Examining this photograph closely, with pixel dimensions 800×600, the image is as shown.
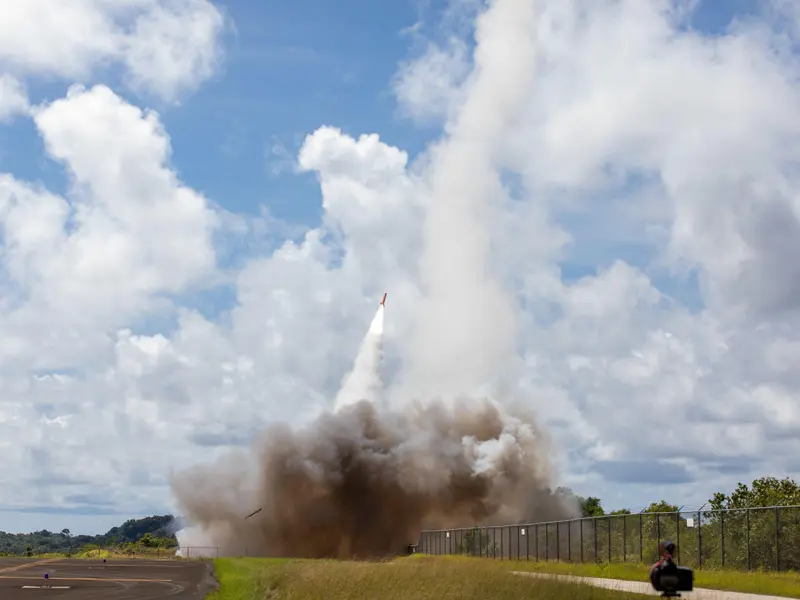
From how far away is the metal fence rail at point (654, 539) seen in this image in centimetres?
4322

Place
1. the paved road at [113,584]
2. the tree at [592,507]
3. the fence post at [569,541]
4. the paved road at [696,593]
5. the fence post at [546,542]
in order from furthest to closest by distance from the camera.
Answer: the tree at [592,507] < the fence post at [546,542] < the fence post at [569,541] < the paved road at [113,584] < the paved road at [696,593]

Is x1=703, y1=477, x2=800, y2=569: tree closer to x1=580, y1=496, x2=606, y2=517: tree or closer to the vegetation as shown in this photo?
the vegetation

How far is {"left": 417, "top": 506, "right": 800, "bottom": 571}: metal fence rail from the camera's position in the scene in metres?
43.2

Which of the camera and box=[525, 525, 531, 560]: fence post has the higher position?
the camera

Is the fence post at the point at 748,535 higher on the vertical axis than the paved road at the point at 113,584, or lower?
higher

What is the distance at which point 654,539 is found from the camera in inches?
2158

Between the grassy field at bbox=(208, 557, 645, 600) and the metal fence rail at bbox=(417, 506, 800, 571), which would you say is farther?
the metal fence rail at bbox=(417, 506, 800, 571)

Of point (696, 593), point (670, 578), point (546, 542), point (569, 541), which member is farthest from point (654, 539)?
point (670, 578)

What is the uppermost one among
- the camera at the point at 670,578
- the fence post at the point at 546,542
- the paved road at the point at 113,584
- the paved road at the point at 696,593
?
the camera at the point at 670,578

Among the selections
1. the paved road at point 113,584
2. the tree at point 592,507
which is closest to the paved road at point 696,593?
the paved road at point 113,584

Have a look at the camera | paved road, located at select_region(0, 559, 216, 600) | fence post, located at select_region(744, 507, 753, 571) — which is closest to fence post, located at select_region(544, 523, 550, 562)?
fence post, located at select_region(744, 507, 753, 571)

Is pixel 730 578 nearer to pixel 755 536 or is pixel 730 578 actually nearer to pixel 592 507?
pixel 755 536

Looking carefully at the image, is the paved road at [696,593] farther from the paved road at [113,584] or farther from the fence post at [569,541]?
the fence post at [569,541]

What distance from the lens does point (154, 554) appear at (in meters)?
109
